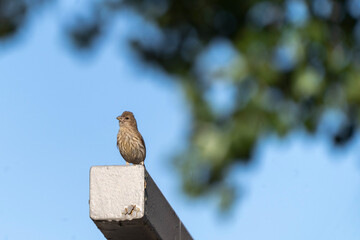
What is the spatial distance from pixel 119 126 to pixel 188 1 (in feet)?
22.2

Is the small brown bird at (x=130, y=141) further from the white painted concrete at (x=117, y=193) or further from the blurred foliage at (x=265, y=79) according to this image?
the blurred foliage at (x=265, y=79)

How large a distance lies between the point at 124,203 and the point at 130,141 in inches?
169

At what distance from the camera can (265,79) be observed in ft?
8.04

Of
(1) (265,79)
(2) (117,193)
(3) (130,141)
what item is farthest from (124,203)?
(3) (130,141)

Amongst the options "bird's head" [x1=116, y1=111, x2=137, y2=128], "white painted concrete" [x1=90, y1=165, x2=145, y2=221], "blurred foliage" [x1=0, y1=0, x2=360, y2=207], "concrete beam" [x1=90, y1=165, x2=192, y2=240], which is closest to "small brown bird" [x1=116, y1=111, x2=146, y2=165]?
"bird's head" [x1=116, y1=111, x2=137, y2=128]

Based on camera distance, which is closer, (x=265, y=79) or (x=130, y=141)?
(x=265, y=79)

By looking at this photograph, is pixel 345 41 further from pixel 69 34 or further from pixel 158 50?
pixel 69 34

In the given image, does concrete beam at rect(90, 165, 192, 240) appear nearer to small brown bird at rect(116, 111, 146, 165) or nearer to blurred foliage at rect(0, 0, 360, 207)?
blurred foliage at rect(0, 0, 360, 207)

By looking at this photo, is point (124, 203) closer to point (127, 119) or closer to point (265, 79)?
point (265, 79)

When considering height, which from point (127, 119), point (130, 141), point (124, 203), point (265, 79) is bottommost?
point (265, 79)

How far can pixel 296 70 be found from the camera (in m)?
2.44

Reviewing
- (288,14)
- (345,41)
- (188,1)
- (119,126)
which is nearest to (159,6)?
(188,1)

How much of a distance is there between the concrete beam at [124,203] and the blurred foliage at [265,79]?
235 cm

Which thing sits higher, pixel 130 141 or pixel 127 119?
pixel 127 119
